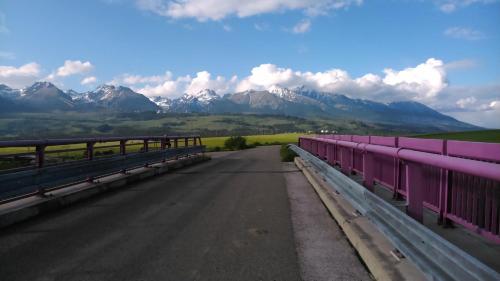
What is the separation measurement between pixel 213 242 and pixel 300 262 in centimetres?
150

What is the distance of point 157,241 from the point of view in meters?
6.68

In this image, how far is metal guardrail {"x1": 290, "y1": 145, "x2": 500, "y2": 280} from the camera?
10.3 feet

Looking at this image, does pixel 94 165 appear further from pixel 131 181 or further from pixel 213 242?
pixel 213 242

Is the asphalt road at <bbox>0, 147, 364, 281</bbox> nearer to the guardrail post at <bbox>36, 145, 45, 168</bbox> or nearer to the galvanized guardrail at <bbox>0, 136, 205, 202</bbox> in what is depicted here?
the galvanized guardrail at <bbox>0, 136, 205, 202</bbox>

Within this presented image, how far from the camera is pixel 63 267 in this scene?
17.8 ft

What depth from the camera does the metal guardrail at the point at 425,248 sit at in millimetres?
3154

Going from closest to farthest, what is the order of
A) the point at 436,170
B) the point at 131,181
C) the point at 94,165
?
the point at 436,170 → the point at 94,165 → the point at 131,181

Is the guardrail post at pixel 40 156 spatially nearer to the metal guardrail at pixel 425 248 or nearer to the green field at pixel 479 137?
the metal guardrail at pixel 425 248

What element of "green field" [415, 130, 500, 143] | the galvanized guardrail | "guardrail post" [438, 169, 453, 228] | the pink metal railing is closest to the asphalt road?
the galvanized guardrail

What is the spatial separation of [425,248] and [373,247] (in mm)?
1678

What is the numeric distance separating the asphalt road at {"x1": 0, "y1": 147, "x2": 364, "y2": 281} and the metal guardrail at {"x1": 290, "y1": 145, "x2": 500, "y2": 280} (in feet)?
3.89

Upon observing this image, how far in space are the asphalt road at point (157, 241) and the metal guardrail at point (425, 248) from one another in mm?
1184

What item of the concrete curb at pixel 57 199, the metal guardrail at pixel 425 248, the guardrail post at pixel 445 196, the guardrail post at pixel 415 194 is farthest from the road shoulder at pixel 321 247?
the concrete curb at pixel 57 199

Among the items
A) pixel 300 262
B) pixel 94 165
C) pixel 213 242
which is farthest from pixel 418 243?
pixel 94 165
